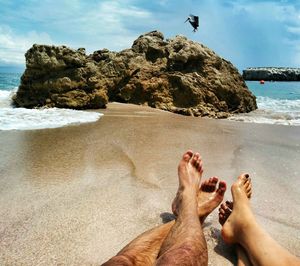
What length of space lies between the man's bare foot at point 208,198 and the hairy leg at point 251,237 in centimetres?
16

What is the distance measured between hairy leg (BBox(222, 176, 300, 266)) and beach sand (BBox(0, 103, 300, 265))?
0.12m

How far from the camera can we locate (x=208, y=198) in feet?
8.15

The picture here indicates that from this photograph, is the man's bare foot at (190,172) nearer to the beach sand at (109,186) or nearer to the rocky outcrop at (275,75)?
the beach sand at (109,186)

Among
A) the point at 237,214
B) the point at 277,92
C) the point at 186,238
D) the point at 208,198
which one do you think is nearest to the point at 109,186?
the point at 208,198

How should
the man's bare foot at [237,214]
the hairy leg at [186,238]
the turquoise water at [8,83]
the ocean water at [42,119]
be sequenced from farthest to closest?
the turquoise water at [8,83] → the ocean water at [42,119] → the man's bare foot at [237,214] → the hairy leg at [186,238]

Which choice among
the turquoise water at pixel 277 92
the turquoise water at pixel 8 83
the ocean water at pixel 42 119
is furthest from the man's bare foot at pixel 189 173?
the turquoise water at pixel 8 83

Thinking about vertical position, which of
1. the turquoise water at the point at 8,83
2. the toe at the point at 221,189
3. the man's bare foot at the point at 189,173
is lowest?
the turquoise water at the point at 8,83

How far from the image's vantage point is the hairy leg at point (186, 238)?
1515 millimetres

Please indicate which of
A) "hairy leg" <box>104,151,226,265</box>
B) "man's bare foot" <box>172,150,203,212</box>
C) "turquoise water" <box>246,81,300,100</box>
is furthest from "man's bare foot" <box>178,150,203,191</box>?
"turquoise water" <box>246,81,300,100</box>

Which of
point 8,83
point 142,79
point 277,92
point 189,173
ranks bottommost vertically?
point 8,83

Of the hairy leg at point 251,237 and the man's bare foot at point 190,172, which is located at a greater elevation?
the man's bare foot at point 190,172

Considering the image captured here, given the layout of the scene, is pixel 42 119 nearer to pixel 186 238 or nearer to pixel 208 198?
pixel 208 198

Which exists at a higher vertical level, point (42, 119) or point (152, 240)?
point (152, 240)

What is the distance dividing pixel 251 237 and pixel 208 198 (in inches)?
24.9
